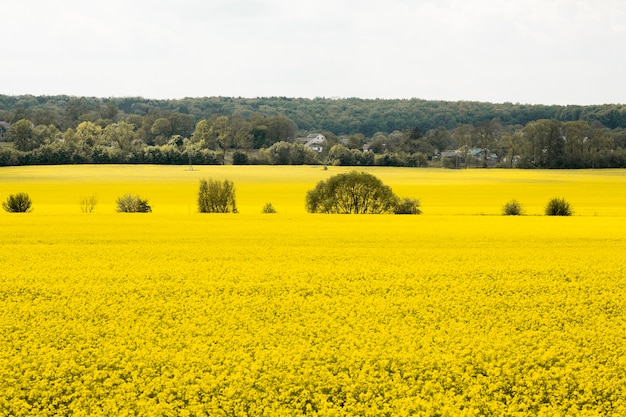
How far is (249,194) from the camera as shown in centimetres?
6450

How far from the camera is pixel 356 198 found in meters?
41.8

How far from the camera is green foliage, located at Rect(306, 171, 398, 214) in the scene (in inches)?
1644

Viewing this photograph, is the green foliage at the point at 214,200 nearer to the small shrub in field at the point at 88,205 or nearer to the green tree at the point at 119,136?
the small shrub in field at the point at 88,205

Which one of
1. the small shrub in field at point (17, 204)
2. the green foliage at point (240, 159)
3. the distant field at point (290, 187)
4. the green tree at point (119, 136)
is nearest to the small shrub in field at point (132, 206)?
the distant field at point (290, 187)

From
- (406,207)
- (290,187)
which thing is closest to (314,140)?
(290,187)

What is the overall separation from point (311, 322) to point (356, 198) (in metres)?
29.6

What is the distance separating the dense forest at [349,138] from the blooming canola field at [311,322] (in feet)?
280

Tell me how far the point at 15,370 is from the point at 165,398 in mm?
2357

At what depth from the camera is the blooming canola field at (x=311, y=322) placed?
9.28 meters

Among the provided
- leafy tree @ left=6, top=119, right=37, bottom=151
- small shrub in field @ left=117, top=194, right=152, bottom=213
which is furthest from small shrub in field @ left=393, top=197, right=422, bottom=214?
leafy tree @ left=6, top=119, right=37, bottom=151

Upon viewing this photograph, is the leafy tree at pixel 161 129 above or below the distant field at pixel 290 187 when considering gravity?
above

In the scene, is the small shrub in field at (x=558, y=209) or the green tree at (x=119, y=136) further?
the green tree at (x=119, y=136)

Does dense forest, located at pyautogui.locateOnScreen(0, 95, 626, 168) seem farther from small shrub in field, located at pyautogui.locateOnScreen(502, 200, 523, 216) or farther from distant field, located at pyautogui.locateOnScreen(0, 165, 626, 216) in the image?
small shrub in field, located at pyautogui.locateOnScreen(502, 200, 523, 216)

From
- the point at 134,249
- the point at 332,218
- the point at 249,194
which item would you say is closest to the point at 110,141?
the point at 249,194
